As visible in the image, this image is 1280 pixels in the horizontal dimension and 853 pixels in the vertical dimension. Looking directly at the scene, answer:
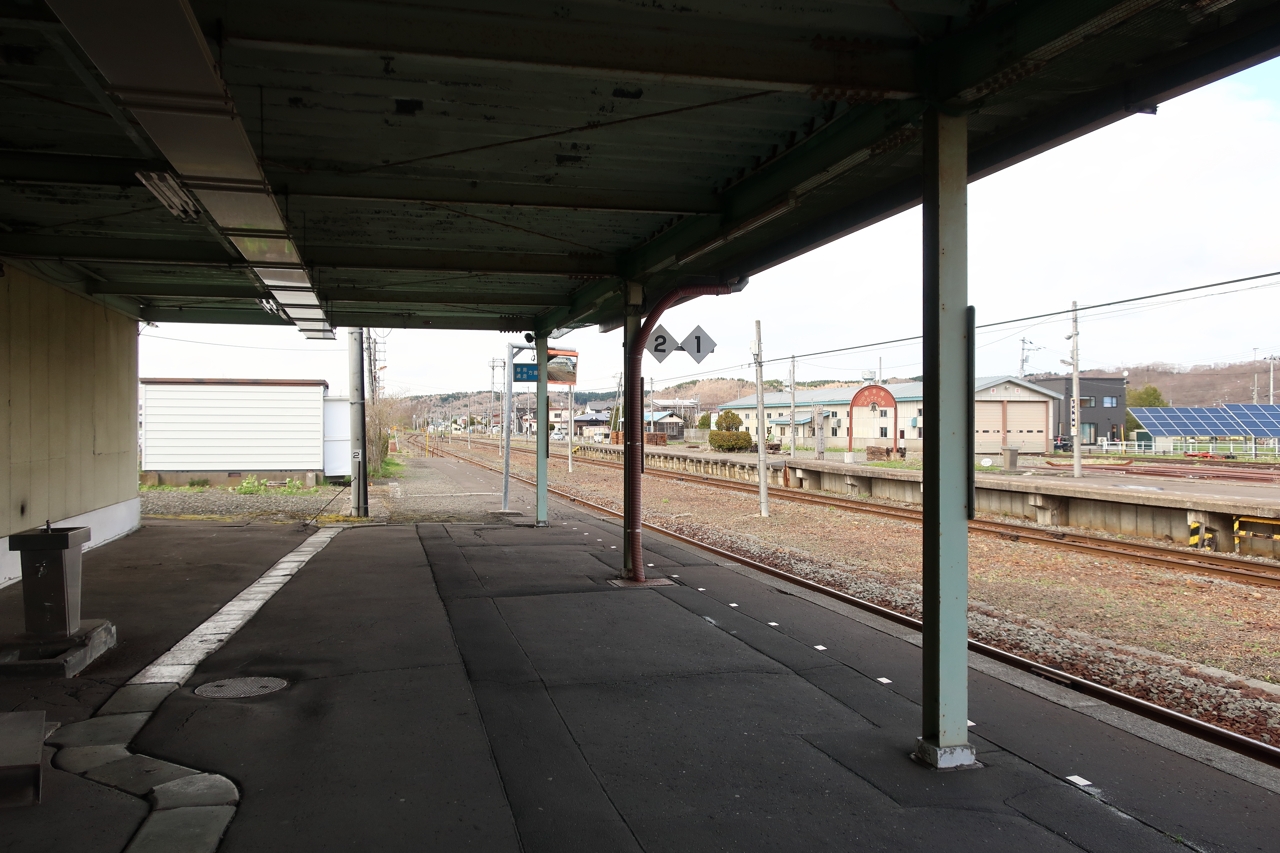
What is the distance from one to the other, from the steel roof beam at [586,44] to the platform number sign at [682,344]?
20.8 ft

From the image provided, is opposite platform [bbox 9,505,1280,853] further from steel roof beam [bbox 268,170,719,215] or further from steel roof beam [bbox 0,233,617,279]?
steel roof beam [bbox 0,233,617,279]

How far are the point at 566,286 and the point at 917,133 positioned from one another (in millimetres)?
7458

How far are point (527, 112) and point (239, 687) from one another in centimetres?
446

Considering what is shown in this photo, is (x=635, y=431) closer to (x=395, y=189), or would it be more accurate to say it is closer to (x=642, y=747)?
(x=395, y=189)

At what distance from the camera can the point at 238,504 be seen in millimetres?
19531

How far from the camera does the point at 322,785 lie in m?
4.03

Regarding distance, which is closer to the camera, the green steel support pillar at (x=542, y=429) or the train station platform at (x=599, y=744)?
the train station platform at (x=599, y=744)

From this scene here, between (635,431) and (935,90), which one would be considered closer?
(935,90)

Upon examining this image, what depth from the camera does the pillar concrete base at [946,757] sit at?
14.1 feet

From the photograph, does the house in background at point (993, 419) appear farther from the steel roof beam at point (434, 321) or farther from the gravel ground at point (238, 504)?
the steel roof beam at point (434, 321)

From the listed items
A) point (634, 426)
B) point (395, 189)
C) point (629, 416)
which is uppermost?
point (395, 189)

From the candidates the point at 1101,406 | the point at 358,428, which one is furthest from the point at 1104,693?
the point at 1101,406

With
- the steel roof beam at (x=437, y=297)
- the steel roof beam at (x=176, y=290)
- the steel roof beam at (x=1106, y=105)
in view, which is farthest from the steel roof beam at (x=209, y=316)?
the steel roof beam at (x=1106, y=105)

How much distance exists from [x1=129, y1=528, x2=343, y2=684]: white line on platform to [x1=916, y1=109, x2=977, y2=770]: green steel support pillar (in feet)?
16.6
